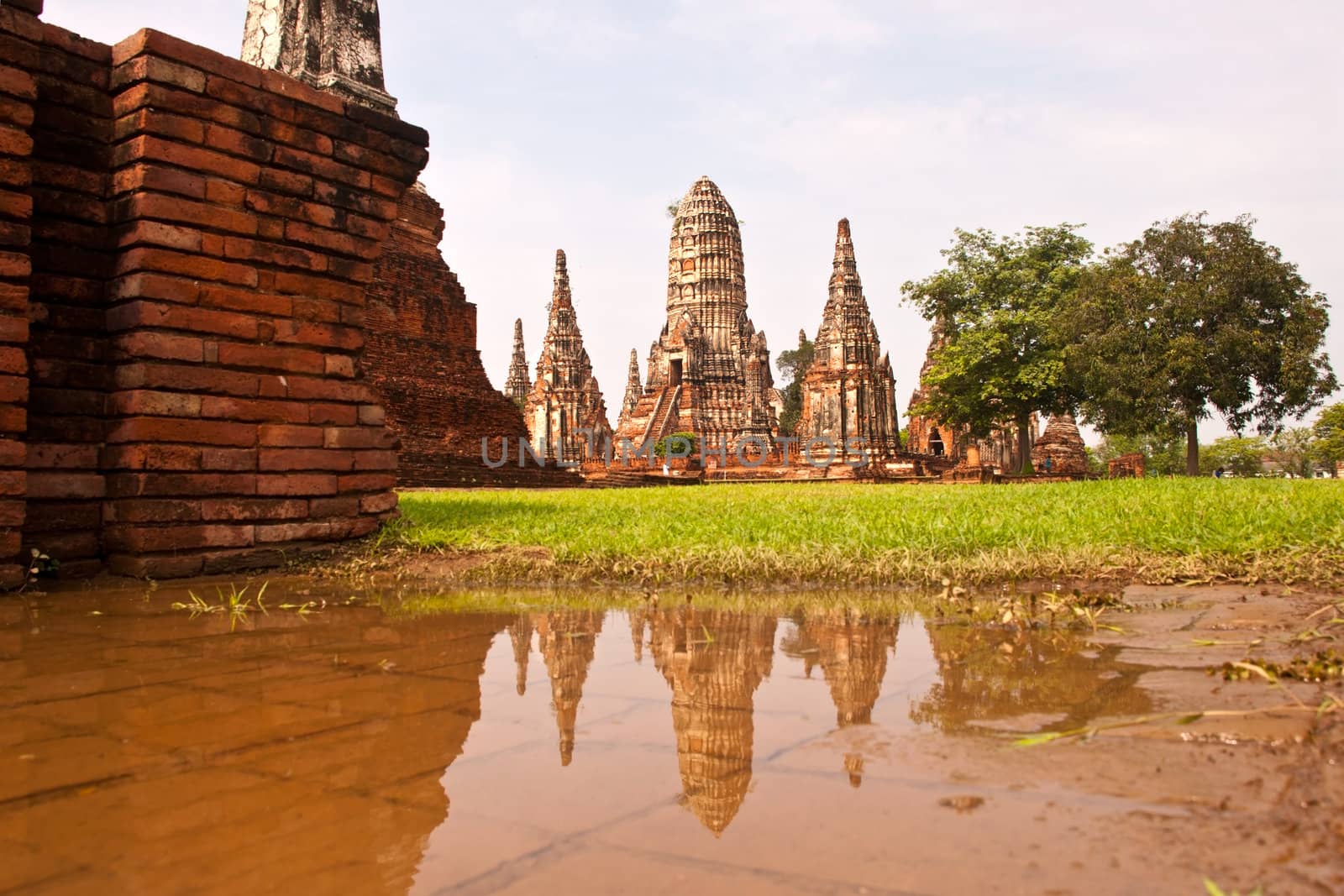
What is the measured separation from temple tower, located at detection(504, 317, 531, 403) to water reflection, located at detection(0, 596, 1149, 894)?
45.8 m

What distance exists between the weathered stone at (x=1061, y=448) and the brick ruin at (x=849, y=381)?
5315 mm

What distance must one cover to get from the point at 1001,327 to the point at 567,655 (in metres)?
24.9

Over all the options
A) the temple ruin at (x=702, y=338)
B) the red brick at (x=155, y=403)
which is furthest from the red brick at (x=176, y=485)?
the temple ruin at (x=702, y=338)

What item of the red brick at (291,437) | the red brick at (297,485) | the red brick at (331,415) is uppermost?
the red brick at (331,415)

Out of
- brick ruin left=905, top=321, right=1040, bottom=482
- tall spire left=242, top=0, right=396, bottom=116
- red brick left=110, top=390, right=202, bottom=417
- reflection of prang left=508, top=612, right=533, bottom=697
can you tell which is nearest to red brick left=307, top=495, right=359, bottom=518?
red brick left=110, top=390, right=202, bottom=417

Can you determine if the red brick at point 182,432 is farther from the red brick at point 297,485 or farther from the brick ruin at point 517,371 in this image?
the brick ruin at point 517,371

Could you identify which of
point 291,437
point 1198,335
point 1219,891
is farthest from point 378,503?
point 1198,335

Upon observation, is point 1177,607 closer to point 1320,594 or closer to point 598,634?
point 1320,594

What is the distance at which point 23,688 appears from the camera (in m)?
2.31

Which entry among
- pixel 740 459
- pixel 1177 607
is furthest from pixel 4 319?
pixel 740 459

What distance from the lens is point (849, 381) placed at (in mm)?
26781

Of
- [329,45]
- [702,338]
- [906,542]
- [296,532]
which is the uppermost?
[702,338]

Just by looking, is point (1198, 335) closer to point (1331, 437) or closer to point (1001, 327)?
point (1001, 327)

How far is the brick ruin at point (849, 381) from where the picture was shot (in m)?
26.4
